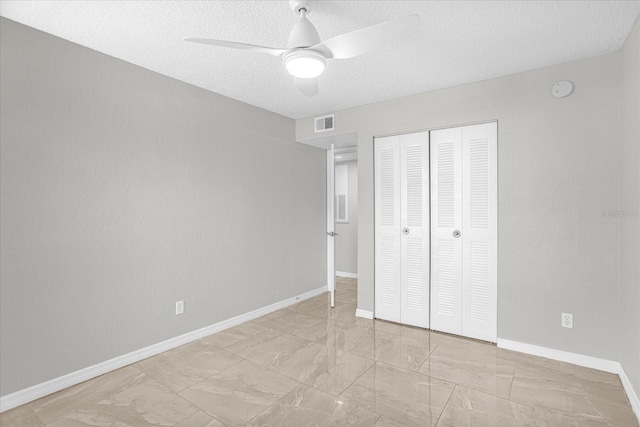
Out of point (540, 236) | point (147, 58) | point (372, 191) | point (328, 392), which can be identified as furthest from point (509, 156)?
point (147, 58)

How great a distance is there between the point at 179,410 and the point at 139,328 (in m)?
0.98

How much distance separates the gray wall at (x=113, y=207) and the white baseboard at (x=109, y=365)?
47 mm

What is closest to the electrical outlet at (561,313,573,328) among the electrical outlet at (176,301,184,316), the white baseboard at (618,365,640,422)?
the white baseboard at (618,365,640,422)

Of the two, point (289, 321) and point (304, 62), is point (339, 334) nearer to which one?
point (289, 321)

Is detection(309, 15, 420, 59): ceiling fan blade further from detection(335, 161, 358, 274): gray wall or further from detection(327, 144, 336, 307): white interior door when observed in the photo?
detection(335, 161, 358, 274): gray wall

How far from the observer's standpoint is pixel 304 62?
5.76ft

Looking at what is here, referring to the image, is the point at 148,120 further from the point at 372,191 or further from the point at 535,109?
the point at 535,109

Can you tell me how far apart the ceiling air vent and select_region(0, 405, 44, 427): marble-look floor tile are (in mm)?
3594

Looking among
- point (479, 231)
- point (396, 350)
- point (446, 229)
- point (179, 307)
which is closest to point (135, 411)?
point (179, 307)

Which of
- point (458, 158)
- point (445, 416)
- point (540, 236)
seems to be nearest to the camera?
point (445, 416)

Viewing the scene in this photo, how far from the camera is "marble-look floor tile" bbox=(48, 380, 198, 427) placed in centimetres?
197

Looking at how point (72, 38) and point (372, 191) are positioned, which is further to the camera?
point (372, 191)

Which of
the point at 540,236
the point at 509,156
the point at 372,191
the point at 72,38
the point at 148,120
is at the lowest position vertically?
the point at 540,236

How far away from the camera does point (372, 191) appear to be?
12.3 feet
